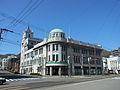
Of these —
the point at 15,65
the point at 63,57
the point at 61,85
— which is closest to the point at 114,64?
the point at 63,57

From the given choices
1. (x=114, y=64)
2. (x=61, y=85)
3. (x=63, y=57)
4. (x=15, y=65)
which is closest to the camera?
(x=61, y=85)

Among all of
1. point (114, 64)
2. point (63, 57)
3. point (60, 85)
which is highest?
point (63, 57)

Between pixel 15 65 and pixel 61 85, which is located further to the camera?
pixel 15 65

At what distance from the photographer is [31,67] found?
72938mm

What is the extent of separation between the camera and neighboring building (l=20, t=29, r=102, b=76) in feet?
185

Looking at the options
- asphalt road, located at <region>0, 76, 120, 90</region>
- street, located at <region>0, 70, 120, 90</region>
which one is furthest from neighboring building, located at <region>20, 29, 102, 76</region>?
asphalt road, located at <region>0, 76, 120, 90</region>

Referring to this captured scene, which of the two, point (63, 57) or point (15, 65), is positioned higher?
point (63, 57)

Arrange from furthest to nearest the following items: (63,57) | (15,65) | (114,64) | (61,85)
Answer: (15,65) < (114,64) < (63,57) < (61,85)

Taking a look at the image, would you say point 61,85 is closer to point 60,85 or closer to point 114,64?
point 60,85

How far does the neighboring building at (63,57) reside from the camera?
185 ft

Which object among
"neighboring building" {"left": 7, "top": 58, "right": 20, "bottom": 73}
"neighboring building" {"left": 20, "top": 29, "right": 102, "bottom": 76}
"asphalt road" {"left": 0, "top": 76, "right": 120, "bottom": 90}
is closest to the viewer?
"asphalt road" {"left": 0, "top": 76, "right": 120, "bottom": 90}

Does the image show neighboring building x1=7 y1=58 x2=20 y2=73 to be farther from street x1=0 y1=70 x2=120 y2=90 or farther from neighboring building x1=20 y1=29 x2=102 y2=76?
street x1=0 y1=70 x2=120 y2=90

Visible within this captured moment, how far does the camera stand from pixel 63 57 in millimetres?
57344

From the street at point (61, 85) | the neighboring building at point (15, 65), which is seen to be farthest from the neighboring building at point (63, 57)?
the neighboring building at point (15, 65)
